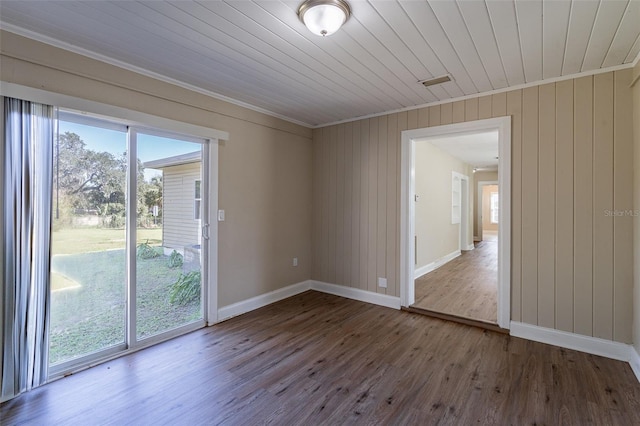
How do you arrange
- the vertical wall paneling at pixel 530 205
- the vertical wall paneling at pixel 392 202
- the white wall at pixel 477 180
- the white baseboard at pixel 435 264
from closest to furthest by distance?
the vertical wall paneling at pixel 530 205
the vertical wall paneling at pixel 392 202
the white baseboard at pixel 435 264
the white wall at pixel 477 180

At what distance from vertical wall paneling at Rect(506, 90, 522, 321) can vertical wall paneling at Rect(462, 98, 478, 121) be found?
31 centimetres

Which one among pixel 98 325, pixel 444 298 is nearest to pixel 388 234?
pixel 444 298

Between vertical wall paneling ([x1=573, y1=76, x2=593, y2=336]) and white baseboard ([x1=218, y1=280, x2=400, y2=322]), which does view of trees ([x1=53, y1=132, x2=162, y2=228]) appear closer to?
white baseboard ([x1=218, y1=280, x2=400, y2=322])

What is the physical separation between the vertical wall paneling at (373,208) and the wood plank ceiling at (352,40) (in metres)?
0.98

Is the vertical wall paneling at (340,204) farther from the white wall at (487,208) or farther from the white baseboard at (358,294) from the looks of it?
the white wall at (487,208)

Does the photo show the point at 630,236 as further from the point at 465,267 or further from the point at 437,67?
the point at 465,267

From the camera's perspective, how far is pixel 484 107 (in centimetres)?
326

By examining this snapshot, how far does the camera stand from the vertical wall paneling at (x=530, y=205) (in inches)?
117

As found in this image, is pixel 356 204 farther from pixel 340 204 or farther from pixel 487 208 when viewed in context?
pixel 487 208

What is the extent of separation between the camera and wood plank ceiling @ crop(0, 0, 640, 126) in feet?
6.06

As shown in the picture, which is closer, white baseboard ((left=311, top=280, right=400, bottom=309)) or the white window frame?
the white window frame

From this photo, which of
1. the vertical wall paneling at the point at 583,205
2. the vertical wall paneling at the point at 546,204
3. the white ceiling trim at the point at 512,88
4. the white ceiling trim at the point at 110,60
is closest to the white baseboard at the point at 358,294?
the vertical wall paneling at the point at 546,204

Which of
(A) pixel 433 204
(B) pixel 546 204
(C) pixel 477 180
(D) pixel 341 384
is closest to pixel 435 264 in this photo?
(A) pixel 433 204

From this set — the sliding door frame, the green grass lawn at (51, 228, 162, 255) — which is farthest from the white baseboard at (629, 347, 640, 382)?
the green grass lawn at (51, 228, 162, 255)
